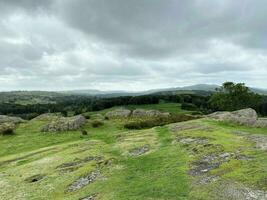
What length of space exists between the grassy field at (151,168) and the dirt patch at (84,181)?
0.40 metres

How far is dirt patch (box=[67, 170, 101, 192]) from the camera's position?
3419 cm

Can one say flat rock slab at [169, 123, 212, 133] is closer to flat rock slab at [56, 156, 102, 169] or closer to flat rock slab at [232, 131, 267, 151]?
flat rock slab at [232, 131, 267, 151]

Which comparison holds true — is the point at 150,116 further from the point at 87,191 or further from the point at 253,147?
the point at 87,191

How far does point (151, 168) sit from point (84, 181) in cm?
763

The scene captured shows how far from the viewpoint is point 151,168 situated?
121ft

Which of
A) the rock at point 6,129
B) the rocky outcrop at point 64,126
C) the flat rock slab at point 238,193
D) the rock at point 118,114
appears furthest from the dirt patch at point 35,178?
the rock at point 118,114

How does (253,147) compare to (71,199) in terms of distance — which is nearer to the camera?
(71,199)

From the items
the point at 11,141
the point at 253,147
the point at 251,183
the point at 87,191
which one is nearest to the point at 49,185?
the point at 87,191

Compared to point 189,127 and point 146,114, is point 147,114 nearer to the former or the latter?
point 146,114

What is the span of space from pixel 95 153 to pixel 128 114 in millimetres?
56609

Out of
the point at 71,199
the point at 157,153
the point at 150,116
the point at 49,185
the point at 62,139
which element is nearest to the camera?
the point at 71,199

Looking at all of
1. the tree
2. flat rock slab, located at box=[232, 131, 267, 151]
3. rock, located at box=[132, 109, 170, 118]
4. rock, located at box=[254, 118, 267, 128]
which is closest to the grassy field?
flat rock slab, located at box=[232, 131, 267, 151]

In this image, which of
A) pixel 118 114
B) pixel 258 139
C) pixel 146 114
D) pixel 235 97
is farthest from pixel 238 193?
pixel 235 97

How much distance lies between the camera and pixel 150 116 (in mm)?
104312
